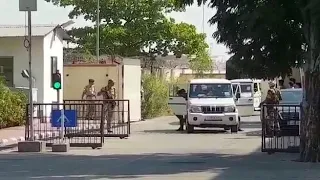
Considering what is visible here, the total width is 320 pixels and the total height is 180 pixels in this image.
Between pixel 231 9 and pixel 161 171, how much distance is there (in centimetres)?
439

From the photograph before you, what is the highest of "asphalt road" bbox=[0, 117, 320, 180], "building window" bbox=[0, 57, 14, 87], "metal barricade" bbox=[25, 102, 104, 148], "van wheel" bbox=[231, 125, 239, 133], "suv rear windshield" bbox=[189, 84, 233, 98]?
"building window" bbox=[0, 57, 14, 87]

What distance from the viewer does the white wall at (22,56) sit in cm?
3553

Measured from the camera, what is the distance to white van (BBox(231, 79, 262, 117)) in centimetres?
3447

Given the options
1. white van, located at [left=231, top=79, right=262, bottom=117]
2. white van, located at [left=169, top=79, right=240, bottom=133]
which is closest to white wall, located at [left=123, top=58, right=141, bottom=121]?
white van, located at [left=231, top=79, right=262, bottom=117]

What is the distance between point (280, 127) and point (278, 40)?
3.47 metres

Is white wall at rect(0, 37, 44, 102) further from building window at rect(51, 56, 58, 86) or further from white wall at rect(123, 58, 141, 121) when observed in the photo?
white wall at rect(123, 58, 141, 121)

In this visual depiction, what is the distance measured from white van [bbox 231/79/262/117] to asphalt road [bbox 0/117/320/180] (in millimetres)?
8801

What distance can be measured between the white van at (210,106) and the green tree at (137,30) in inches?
823

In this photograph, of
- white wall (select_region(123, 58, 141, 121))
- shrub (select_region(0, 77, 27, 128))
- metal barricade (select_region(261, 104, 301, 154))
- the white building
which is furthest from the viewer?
white wall (select_region(123, 58, 141, 121))

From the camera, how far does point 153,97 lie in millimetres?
42312

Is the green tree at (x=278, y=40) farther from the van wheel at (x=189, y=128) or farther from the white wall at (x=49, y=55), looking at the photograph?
the white wall at (x=49, y=55)

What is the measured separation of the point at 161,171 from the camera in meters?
15.7

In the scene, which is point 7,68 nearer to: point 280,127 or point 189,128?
point 189,128

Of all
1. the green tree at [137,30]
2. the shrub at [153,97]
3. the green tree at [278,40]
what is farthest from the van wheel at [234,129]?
the green tree at [137,30]
